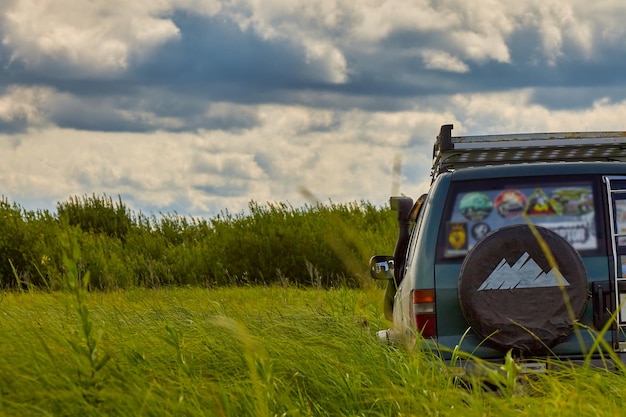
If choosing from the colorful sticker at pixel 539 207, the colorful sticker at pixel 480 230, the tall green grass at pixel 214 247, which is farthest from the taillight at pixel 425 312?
the tall green grass at pixel 214 247

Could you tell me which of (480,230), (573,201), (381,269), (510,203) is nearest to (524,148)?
(381,269)

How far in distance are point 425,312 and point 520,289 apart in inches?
23.5

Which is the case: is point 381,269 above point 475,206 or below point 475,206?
below

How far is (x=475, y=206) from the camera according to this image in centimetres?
582

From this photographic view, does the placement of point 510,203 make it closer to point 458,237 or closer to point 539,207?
point 539,207

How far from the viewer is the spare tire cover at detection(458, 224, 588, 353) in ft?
17.9

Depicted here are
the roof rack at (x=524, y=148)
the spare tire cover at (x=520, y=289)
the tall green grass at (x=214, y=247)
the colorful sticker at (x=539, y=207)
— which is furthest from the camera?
the tall green grass at (x=214, y=247)

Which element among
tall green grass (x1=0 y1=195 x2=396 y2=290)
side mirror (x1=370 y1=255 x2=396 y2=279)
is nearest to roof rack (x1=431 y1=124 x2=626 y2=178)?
side mirror (x1=370 y1=255 x2=396 y2=279)

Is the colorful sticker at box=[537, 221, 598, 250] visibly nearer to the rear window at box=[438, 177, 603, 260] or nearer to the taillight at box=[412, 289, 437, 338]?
the rear window at box=[438, 177, 603, 260]

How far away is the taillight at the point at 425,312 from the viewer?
5781 millimetres

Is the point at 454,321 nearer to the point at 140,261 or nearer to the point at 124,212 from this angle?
the point at 140,261

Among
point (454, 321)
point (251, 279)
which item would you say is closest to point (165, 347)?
point (454, 321)

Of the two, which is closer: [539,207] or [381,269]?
[539,207]

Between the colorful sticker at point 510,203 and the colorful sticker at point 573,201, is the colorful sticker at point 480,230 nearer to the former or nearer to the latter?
the colorful sticker at point 510,203
